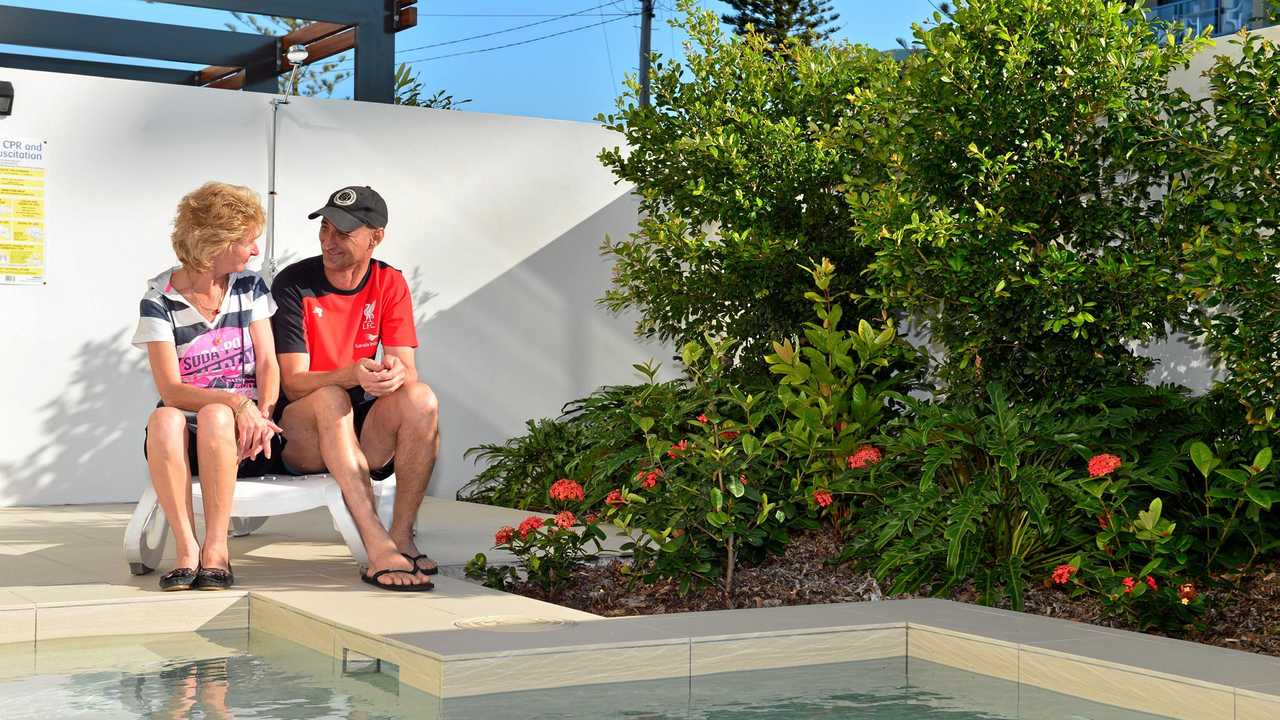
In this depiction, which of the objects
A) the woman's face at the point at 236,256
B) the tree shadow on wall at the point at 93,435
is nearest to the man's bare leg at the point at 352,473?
the woman's face at the point at 236,256

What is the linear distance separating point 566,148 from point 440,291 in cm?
126

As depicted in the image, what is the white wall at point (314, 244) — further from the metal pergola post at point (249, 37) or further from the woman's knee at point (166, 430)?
the woman's knee at point (166, 430)

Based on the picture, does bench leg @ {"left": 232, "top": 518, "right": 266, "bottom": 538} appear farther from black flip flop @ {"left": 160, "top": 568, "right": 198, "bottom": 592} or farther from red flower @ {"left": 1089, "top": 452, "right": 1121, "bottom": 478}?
red flower @ {"left": 1089, "top": 452, "right": 1121, "bottom": 478}

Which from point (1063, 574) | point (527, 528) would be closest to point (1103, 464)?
point (1063, 574)

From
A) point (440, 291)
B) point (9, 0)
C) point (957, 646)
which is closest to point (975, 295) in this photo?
point (957, 646)

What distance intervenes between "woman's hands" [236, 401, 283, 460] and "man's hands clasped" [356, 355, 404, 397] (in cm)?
30

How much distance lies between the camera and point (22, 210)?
700cm

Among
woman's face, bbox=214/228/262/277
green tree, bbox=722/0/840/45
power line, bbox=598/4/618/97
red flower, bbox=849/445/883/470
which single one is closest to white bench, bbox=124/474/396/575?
woman's face, bbox=214/228/262/277

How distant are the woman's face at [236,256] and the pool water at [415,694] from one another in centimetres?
127

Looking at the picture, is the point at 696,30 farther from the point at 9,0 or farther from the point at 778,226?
the point at 9,0

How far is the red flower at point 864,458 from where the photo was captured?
454 centimetres

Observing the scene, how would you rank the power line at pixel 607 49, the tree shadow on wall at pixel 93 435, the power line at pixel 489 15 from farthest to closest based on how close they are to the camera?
the power line at pixel 489 15, the power line at pixel 607 49, the tree shadow on wall at pixel 93 435

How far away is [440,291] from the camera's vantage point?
324 inches

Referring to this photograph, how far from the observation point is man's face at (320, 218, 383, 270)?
4621 millimetres
